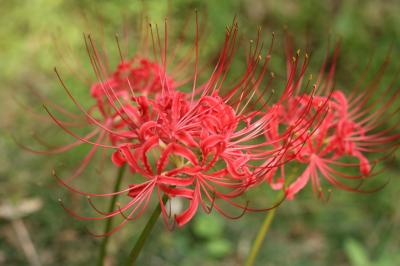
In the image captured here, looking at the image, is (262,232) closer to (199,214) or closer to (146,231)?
(146,231)

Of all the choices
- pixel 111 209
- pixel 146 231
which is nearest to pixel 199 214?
pixel 111 209

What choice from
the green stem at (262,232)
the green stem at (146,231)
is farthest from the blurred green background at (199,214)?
the green stem at (146,231)

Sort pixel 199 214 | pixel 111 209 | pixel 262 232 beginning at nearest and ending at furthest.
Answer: pixel 262 232 < pixel 111 209 < pixel 199 214

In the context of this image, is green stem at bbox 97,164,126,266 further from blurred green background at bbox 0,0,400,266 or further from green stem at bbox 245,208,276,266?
blurred green background at bbox 0,0,400,266

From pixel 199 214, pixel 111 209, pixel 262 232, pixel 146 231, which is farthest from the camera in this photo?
pixel 199 214

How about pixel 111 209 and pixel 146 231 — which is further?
pixel 111 209

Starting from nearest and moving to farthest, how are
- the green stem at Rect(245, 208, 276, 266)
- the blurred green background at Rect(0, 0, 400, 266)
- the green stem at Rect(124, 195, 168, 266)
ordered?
the green stem at Rect(124, 195, 168, 266)
the green stem at Rect(245, 208, 276, 266)
the blurred green background at Rect(0, 0, 400, 266)

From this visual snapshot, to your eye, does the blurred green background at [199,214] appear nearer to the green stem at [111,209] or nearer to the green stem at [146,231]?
the green stem at [111,209]

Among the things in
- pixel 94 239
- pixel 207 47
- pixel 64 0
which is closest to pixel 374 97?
pixel 207 47

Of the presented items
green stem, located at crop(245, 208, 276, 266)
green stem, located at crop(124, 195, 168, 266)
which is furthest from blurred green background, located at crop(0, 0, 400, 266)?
green stem, located at crop(124, 195, 168, 266)
